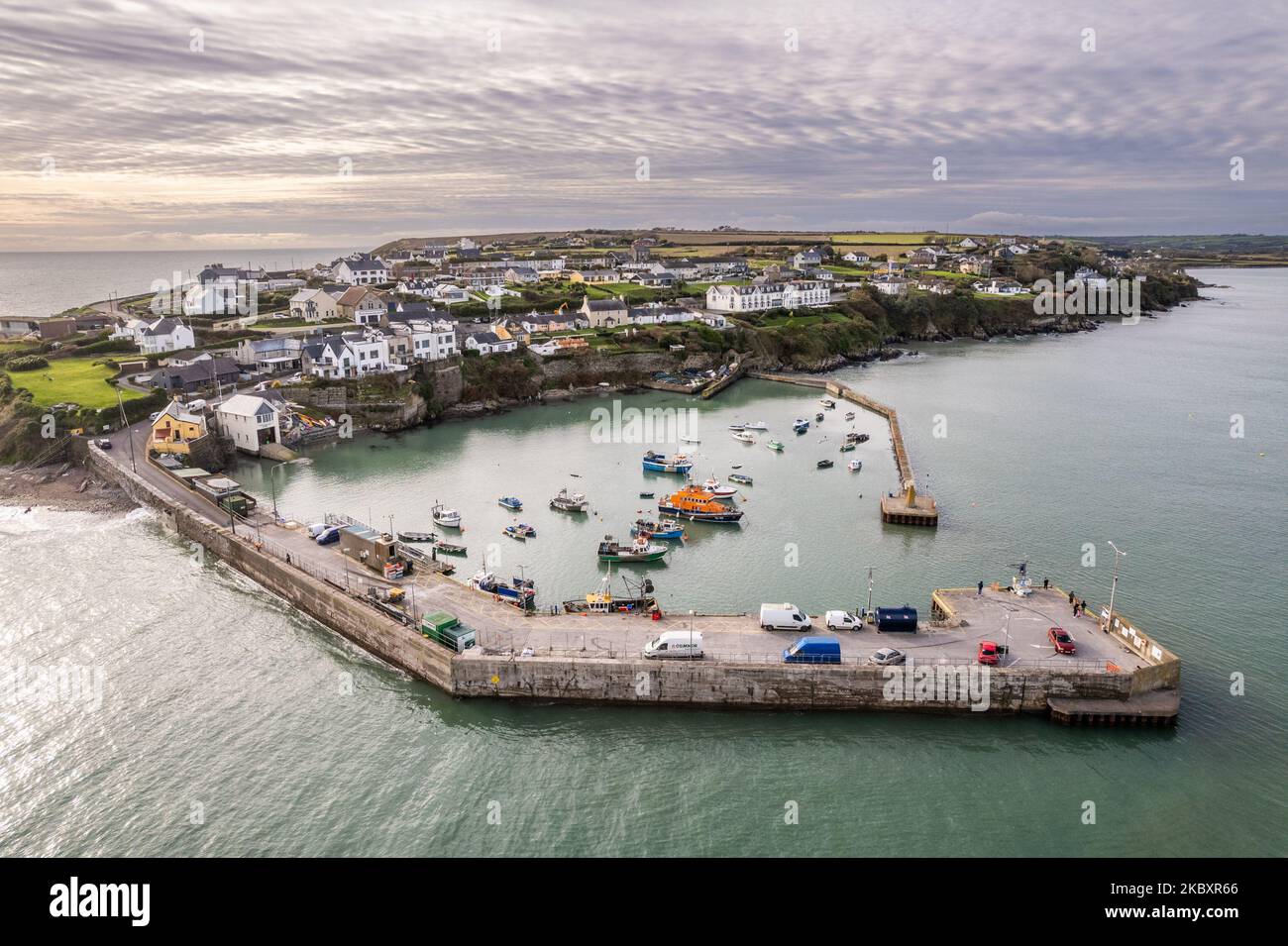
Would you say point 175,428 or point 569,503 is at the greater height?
point 175,428

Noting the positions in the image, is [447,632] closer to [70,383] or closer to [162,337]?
[70,383]

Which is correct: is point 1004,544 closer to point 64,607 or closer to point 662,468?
point 662,468

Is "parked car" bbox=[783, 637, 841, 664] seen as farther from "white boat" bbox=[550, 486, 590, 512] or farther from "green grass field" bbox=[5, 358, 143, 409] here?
"green grass field" bbox=[5, 358, 143, 409]

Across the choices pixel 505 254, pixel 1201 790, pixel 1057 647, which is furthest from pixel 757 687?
pixel 505 254

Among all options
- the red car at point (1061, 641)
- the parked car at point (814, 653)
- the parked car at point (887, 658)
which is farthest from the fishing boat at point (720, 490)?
the red car at point (1061, 641)

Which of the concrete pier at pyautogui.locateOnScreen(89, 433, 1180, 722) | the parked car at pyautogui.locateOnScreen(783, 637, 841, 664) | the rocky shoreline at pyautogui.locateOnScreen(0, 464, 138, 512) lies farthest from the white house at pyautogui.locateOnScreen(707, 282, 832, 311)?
the parked car at pyautogui.locateOnScreen(783, 637, 841, 664)

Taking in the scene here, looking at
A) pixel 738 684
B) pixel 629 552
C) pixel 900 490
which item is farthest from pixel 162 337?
pixel 738 684
